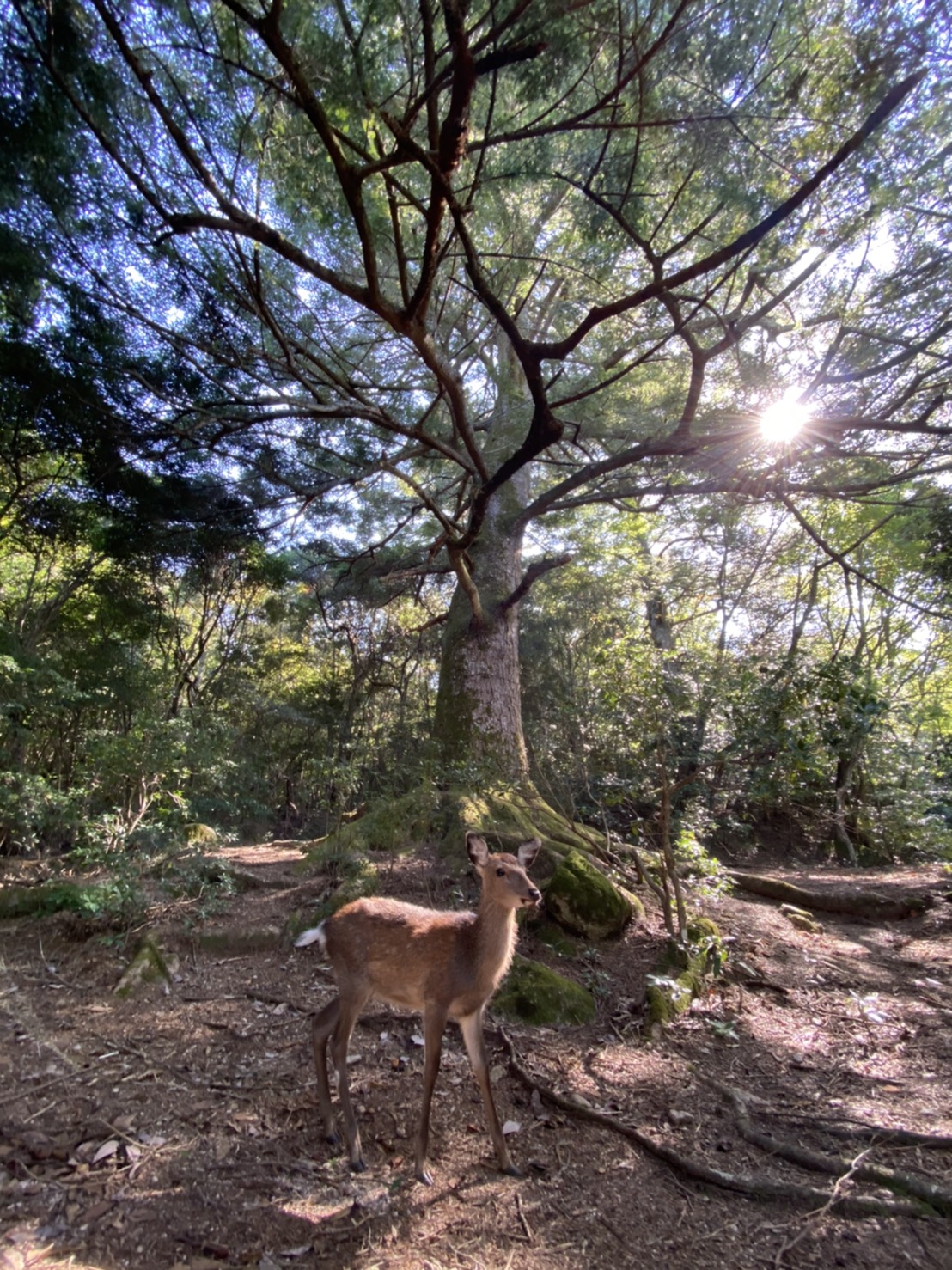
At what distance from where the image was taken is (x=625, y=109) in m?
4.33

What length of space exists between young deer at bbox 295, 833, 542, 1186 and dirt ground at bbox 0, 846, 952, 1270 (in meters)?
0.37

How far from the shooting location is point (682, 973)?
15.0ft

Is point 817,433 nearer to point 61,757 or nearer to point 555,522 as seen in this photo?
point 555,522

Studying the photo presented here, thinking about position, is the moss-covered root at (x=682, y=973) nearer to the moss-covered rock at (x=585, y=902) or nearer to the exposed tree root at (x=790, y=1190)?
the moss-covered rock at (x=585, y=902)

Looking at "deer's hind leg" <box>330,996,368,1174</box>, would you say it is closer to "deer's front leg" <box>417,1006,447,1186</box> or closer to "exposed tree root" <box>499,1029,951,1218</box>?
"deer's front leg" <box>417,1006,447,1186</box>

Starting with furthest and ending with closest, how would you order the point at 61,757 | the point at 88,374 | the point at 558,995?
the point at 61,757, the point at 88,374, the point at 558,995

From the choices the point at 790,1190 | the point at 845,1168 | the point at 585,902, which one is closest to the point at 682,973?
the point at 585,902

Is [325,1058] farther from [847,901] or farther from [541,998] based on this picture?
[847,901]

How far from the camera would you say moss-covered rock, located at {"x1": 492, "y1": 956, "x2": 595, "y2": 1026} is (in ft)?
13.7

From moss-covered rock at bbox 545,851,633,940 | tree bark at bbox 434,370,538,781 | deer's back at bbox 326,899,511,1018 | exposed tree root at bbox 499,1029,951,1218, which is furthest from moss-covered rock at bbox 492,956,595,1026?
tree bark at bbox 434,370,538,781

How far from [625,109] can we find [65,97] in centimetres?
390

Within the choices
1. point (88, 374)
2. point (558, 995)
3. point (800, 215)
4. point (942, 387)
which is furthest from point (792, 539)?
point (88, 374)

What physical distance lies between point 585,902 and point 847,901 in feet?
13.9

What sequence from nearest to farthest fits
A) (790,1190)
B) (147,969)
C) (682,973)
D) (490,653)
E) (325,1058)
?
1. (790,1190)
2. (325,1058)
3. (147,969)
4. (682,973)
5. (490,653)
